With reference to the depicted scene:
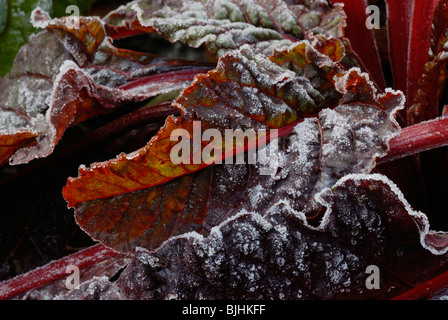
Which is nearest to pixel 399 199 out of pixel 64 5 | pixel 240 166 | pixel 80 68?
pixel 240 166

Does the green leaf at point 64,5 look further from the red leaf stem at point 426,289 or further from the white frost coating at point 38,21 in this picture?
the red leaf stem at point 426,289

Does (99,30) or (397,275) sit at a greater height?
(99,30)

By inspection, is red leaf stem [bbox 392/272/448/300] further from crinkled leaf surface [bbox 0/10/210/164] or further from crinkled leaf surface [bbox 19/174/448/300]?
crinkled leaf surface [bbox 0/10/210/164]

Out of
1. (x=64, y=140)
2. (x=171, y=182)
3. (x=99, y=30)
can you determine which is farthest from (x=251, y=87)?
(x=64, y=140)

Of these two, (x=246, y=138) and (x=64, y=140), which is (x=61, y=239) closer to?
(x=64, y=140)

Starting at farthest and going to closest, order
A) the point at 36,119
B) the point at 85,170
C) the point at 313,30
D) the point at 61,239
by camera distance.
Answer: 1. the point at 61,239
2. the point at 313,30
3. the point at 36,119
4. the point at 85,170

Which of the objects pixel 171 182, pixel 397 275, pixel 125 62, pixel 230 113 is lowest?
pixel 397 275

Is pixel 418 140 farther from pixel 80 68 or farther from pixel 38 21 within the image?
pixel 38 21
